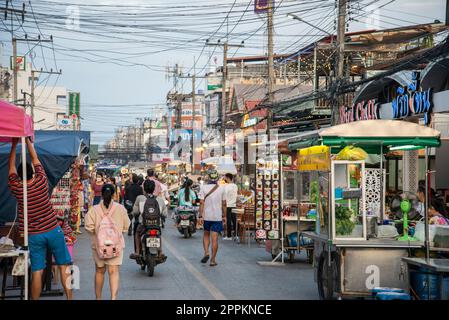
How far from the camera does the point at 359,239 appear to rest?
10.5m

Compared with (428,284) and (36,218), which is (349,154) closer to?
(428,284)

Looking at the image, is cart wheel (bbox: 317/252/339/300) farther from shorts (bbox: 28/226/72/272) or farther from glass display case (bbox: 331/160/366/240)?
shorts (bbox: 28/226/72/272)

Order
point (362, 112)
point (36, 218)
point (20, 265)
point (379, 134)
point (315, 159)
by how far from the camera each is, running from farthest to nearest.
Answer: point (362, 112)
point (315, 159)
point (379, 134)
point (36, 218)
point (20, 265)

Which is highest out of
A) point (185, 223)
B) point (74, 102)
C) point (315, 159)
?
point (74, 102)

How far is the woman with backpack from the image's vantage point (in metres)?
9.84

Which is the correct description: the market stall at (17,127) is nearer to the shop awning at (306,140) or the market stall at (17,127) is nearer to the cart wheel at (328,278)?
the shop awning at (306,140)

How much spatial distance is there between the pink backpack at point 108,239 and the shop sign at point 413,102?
11212 millimetres

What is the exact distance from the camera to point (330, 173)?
10539mm

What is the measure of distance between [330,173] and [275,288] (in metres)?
2.78

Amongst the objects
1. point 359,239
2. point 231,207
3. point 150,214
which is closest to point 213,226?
point 150,214

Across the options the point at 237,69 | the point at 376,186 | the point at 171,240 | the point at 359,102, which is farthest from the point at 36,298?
the point at 237,69

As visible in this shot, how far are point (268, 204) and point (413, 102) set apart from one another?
18.6ft

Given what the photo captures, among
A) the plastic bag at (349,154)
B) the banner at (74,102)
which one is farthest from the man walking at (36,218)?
the banner at (74,102)
